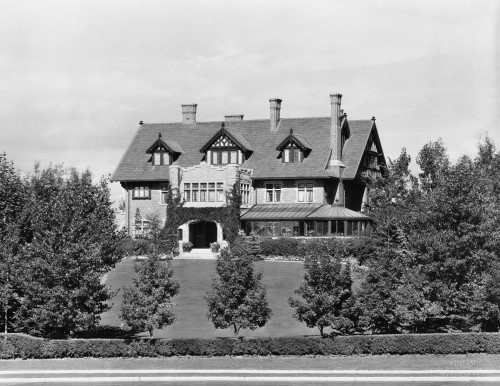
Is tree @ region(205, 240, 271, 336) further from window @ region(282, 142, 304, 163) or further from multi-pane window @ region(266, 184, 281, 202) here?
window @ region(282, 142, 304, 163)

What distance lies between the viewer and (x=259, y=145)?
75125mm

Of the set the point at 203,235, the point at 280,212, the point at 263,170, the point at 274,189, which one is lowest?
the point at 203,235

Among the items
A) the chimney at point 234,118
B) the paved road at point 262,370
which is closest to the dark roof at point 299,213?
the chimney at point 234,118

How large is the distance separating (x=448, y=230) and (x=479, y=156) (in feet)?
84.1

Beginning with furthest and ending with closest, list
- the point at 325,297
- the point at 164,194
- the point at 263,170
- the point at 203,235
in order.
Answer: the point at 164,194 → the point at 203,235 → the point at 263,170 → the point at 325,297

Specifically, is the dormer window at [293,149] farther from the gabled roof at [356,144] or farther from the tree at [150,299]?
the tree at [150,299]

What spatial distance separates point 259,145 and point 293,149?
342 centimetres

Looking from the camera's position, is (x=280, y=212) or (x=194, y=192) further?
(x=194, y=192)

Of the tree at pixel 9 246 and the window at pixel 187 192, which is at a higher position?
the window at pixel 187 192

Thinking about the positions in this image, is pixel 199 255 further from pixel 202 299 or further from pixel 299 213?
pixel 202 299

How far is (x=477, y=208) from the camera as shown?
42.3 meters

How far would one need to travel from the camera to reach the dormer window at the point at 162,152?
248 feet

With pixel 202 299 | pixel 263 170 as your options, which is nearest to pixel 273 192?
pixel 263 170

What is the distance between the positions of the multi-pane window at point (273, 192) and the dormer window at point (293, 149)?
2221 millimetres
